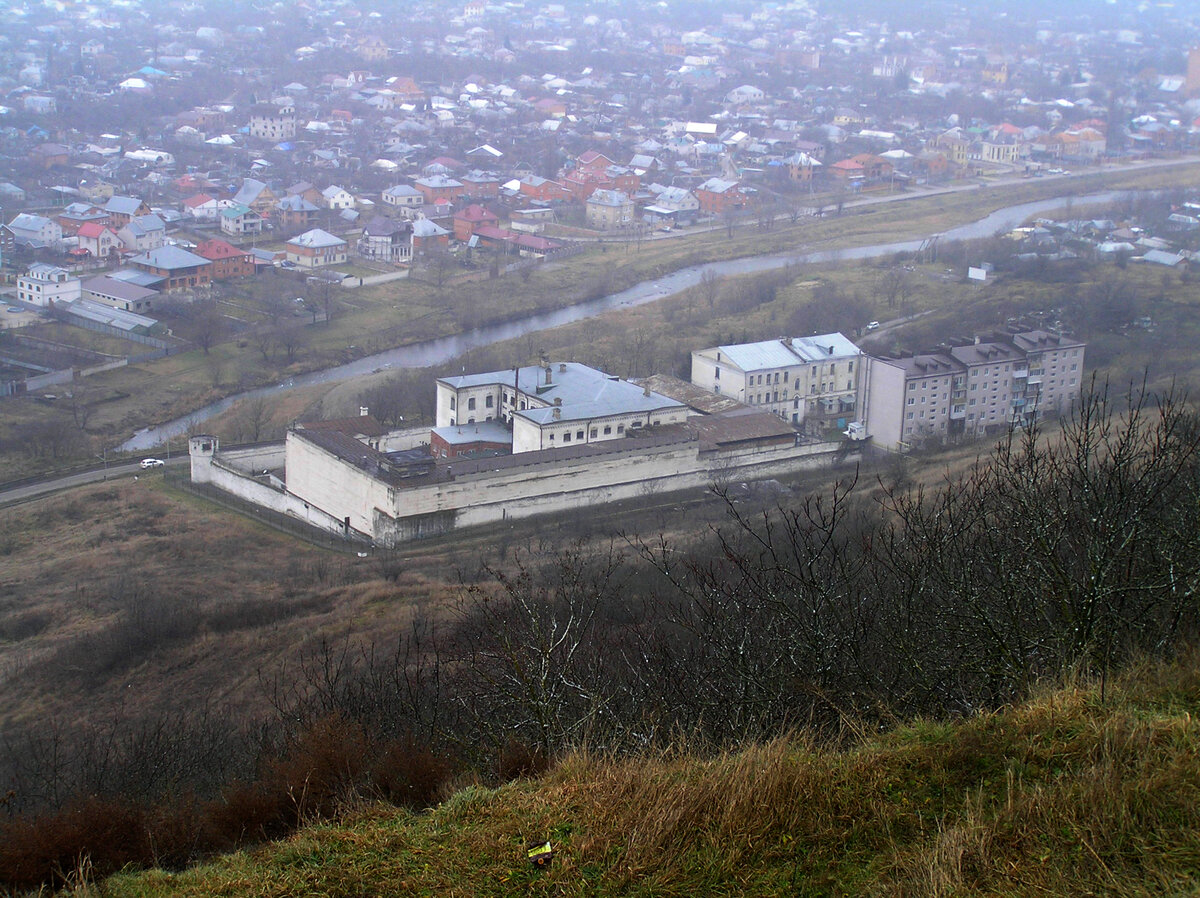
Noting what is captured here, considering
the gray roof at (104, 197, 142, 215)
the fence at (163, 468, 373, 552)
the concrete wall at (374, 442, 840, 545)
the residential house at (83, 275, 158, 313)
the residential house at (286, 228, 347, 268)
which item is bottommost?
the fence at (163, 468, 373, 552)

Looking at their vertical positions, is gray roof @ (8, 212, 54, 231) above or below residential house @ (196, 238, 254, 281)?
above

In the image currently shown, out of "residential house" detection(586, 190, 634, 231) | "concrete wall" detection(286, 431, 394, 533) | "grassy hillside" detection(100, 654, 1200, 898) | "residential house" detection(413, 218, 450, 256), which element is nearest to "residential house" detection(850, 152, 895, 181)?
"residential house" detection(586, 190, 634, 231)

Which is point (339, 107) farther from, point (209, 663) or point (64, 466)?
point (209, 663)

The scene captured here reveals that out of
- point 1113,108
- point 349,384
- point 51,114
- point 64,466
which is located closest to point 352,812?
point 64,466

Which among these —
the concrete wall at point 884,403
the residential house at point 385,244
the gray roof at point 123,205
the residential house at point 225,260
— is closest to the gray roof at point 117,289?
the residential house at point 225,260

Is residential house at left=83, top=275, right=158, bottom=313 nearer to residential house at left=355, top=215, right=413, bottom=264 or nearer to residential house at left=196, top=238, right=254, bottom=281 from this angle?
residential house at left=196, top=238, right=254, bottom=281
